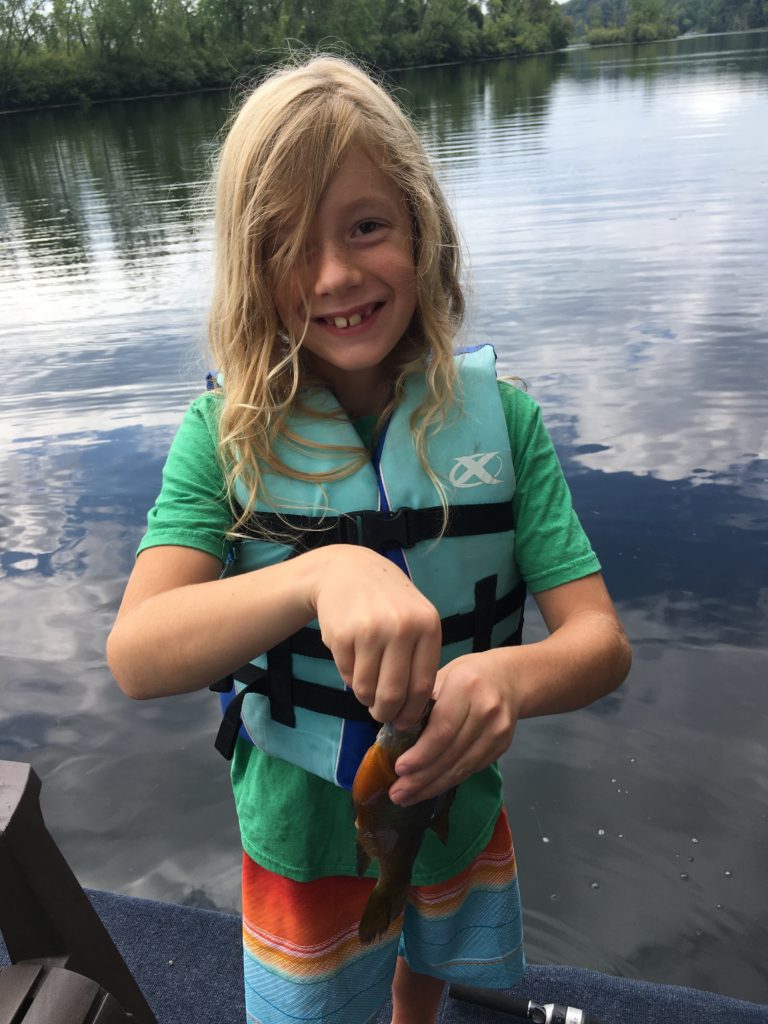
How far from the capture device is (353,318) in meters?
1.88

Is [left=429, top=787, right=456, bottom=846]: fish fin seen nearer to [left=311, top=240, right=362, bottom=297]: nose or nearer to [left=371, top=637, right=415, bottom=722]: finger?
[left=371, top=637, right=415, bottom=722]: finger

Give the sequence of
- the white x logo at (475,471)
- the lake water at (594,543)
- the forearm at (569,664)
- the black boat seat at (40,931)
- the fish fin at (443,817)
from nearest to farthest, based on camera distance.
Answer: the black boat seat at (40,931) < the forearm at (569,664) < the fish fin at (443,817) < the white x logo at (475,471) < the lake water at (594,543)

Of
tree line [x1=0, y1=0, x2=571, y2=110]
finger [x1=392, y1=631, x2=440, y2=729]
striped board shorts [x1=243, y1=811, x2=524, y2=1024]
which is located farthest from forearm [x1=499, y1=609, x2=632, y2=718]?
tree line [x1=0, y1=0, x2=571, y2=110]

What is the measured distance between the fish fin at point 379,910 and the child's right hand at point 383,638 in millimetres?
577

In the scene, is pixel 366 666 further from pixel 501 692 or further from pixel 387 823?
pixel 387 823

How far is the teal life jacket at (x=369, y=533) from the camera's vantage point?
1.90m

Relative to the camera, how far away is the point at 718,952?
9.61ft

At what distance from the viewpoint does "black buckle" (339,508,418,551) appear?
1913 millimetres

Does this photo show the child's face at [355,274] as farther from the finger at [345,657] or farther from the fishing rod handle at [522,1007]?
the fishing rod handle at [522,1007]

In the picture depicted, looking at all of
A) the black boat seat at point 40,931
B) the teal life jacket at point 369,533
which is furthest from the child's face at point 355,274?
the black boat seat at point 40,931

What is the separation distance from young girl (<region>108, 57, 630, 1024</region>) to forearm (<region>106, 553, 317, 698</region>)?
13 centimetres

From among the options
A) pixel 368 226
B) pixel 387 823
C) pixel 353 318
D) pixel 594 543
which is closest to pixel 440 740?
pixel 387 823

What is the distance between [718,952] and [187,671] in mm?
2439

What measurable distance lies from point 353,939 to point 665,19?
14176 cm
